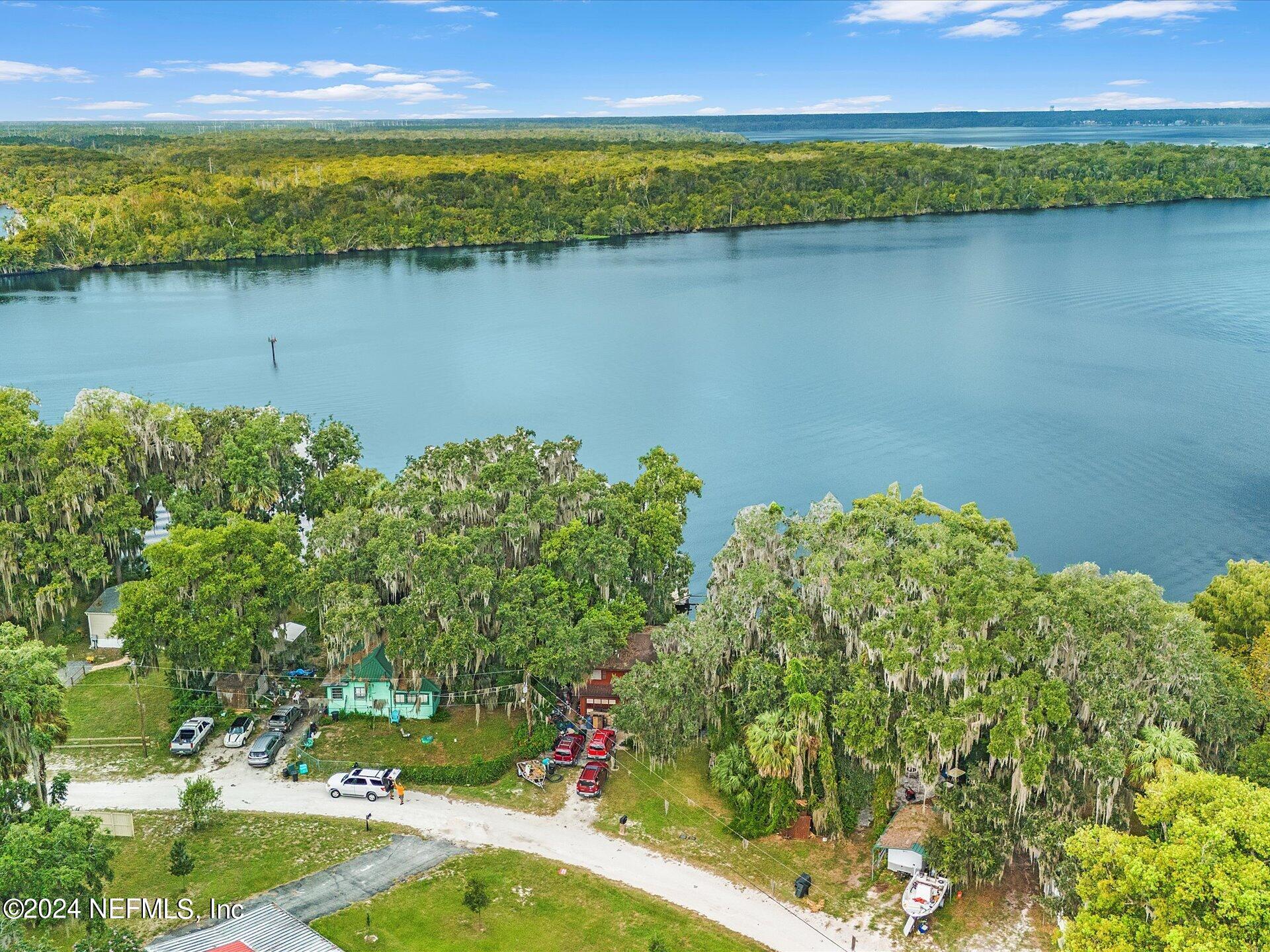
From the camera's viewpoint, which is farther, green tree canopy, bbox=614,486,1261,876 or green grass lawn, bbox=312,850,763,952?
green tree canopy, bbox=614,486,1261,876

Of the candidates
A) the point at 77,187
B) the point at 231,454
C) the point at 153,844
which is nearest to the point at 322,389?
the point at 231,454

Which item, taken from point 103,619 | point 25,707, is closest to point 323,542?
point 103,619

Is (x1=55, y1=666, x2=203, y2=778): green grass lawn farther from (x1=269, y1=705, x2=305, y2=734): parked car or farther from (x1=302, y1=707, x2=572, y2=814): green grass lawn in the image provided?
(x1=302, y1=707, x2=572, y2=814): green grass lawn

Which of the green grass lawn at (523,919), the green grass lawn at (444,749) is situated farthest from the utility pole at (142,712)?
the green grass lawn at (523,919)

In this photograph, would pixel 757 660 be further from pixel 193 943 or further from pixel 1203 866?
pixel 193 943

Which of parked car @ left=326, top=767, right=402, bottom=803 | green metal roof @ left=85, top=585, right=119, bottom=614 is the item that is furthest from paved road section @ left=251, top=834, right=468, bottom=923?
green metal roof @ left=85, top=585, right=119, bottom=614
